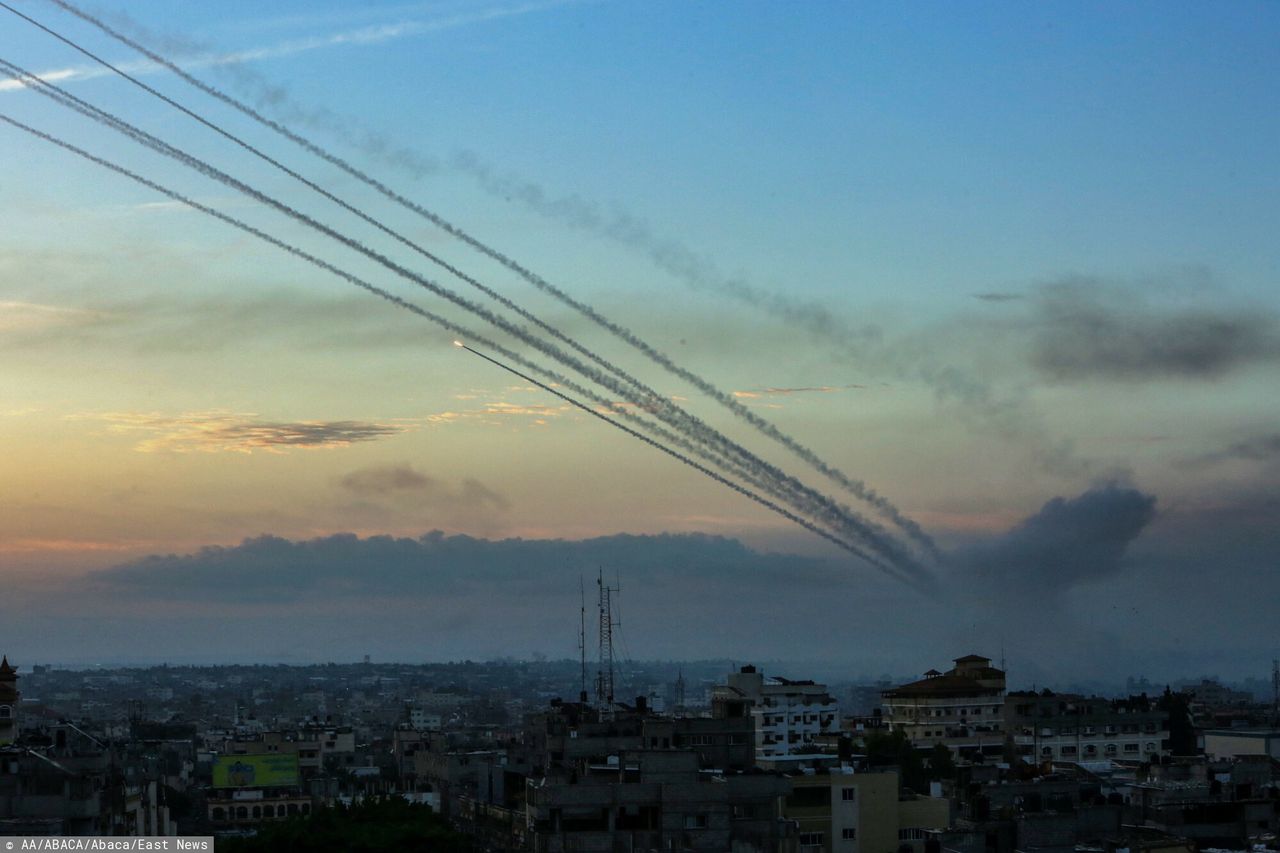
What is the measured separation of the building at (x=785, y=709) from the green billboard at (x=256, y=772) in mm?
23900

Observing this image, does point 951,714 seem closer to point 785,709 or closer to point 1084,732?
point 1084,732

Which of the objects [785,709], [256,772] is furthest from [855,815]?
[256,772]

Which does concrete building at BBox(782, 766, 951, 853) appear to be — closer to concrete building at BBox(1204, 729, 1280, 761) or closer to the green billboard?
concrete building at BBox(1204, 729, 1280, 761)

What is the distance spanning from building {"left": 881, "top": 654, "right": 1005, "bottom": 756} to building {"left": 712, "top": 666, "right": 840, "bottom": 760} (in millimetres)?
6611

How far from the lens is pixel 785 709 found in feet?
338

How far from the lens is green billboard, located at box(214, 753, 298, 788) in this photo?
322 feet

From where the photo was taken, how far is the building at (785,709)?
100375 millimetres

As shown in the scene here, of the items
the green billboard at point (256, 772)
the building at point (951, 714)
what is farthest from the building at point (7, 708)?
Answer: the building at point (951, 714)

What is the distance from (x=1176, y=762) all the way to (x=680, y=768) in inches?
1183

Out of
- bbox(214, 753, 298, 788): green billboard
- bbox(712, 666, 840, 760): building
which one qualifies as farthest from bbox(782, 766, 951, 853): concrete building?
bbox(214, 753, 298, 788): green billboard

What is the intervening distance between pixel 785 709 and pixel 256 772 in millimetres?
29489

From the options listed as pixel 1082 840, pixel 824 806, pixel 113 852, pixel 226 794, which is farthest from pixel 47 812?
pixel 226 794

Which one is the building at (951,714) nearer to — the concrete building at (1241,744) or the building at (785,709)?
the building at (785,709)

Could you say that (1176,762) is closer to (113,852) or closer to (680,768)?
(680,768)
